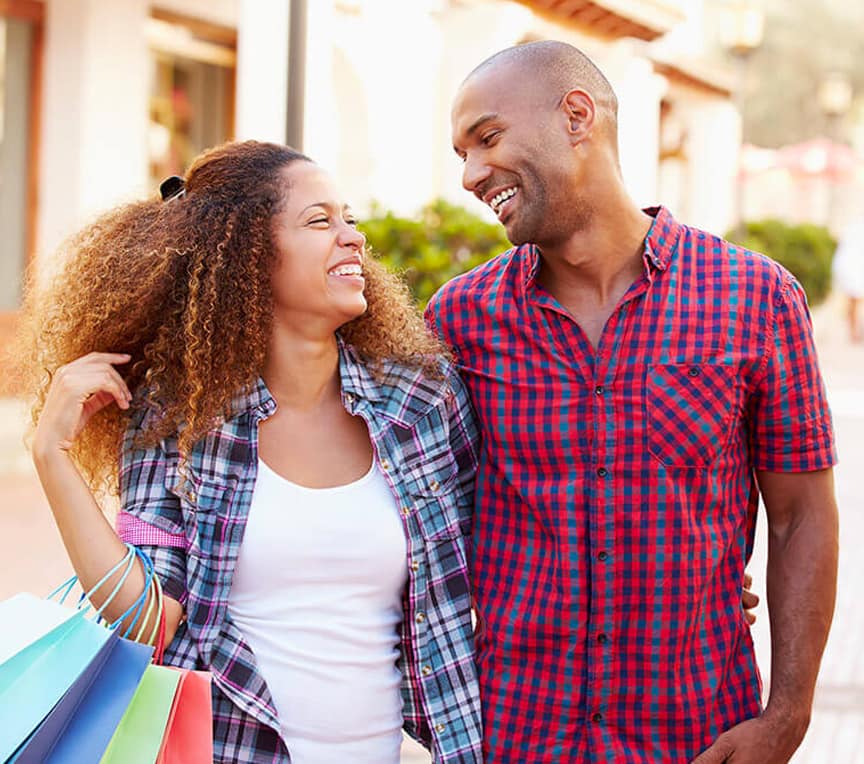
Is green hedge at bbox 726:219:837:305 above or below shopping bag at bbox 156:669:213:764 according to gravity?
above

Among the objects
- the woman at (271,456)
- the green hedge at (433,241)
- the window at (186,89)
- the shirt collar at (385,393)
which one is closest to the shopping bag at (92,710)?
the woman at (271,456)

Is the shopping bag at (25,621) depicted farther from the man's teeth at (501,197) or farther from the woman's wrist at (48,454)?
the man's teeth at (501,197)

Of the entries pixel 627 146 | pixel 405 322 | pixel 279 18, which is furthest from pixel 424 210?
pixel 627 146

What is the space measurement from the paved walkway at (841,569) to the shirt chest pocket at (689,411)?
2.56 m

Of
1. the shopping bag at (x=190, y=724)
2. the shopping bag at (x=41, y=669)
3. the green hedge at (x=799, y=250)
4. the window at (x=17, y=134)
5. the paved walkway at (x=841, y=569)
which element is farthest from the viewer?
the green hedge at (x=799, y=250)

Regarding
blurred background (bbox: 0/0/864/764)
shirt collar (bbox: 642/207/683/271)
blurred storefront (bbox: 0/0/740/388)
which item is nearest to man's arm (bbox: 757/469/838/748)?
shirt collar (bbox: 642/207/683/271)

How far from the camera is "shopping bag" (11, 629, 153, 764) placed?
220cm

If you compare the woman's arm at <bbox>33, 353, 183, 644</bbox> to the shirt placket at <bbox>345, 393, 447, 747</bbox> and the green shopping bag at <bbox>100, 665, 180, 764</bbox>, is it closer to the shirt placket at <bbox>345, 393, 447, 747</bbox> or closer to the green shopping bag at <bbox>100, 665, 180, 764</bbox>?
the green shopping bag at <bbox>100, 665, 180, 764</bbox>

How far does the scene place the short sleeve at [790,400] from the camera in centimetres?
264

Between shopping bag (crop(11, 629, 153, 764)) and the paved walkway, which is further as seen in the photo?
the paved walkway

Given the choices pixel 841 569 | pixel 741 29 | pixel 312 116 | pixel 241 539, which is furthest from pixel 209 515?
pixel 741 29

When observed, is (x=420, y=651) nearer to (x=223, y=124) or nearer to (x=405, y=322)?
(x=405, y=322)

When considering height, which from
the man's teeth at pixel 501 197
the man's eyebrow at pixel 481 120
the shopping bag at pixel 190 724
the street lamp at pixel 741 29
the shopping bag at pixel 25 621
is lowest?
the shopping bag at pixel 190 724

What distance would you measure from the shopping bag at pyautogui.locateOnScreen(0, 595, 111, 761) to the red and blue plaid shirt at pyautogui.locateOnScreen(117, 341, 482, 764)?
37 centimetres
